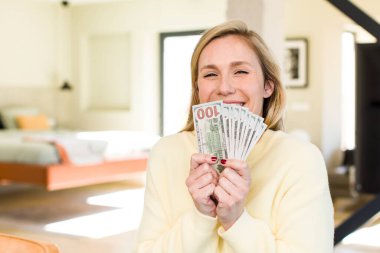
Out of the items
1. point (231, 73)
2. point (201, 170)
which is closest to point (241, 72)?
point (231, 73)

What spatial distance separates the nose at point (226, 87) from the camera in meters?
1.18

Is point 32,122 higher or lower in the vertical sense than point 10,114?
lower

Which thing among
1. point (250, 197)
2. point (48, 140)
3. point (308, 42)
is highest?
point (308, 42)

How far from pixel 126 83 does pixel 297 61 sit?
3.04 meters

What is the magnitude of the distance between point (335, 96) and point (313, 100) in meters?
0.36

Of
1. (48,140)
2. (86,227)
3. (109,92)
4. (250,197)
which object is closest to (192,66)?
(250,197)

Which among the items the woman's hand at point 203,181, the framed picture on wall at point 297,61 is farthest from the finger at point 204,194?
the framed picture on wall at point 297,61

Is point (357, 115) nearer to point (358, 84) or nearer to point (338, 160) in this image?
point (358, 84)

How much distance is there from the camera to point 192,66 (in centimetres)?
131

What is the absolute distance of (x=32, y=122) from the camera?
8.34 m

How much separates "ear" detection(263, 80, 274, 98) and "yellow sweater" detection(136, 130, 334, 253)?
3.4 inches

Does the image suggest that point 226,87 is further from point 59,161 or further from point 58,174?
point 59,161

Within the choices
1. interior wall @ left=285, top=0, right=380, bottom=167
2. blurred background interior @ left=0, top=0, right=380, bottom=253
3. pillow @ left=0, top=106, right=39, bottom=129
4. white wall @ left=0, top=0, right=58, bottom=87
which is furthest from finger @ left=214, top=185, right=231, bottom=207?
white wall @ left=0, top=0, right=58, bottom=87

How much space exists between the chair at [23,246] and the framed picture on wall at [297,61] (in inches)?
259
